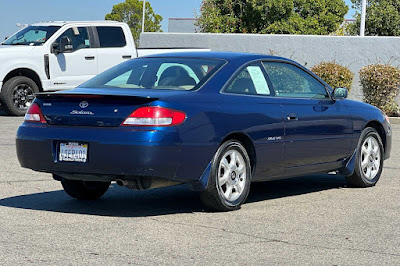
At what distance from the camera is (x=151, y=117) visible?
7.40 metres

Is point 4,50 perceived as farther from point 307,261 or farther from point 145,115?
point 307,261

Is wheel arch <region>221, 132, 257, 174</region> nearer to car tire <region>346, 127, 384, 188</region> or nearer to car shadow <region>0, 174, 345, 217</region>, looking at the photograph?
car shadow <region>0, 174, 345, 217</region>

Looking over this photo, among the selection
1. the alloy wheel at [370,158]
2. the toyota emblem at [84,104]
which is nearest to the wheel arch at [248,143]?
the toyota emblem at [84,104]

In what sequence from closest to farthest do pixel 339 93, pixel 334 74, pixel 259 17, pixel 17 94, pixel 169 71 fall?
pixel 169 71 → pixel 339 93 → pixel 17 94 → pixel 334 74 → pixel 259 17

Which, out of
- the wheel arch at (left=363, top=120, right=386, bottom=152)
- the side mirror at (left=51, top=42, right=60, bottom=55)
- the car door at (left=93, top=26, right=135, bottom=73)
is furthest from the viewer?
the car door at (left=93, top=26, right=135, bottom=73)

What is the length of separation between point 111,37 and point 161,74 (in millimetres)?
12130

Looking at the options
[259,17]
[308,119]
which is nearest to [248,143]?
[308,119]

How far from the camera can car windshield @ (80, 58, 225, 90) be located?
26.9 feet

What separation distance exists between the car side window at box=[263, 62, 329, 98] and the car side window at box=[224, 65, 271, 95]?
0.44ft

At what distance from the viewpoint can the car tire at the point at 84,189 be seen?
8609mm

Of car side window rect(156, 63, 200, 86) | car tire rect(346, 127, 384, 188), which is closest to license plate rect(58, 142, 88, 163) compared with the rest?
car side window rect(156, 63, 200, 86)

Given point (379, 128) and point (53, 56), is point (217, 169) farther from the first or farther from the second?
point (53, 56)

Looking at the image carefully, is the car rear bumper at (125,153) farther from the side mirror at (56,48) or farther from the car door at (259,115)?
the side mirror at (56,48)

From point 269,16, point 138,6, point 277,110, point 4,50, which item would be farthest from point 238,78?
point 138,6
